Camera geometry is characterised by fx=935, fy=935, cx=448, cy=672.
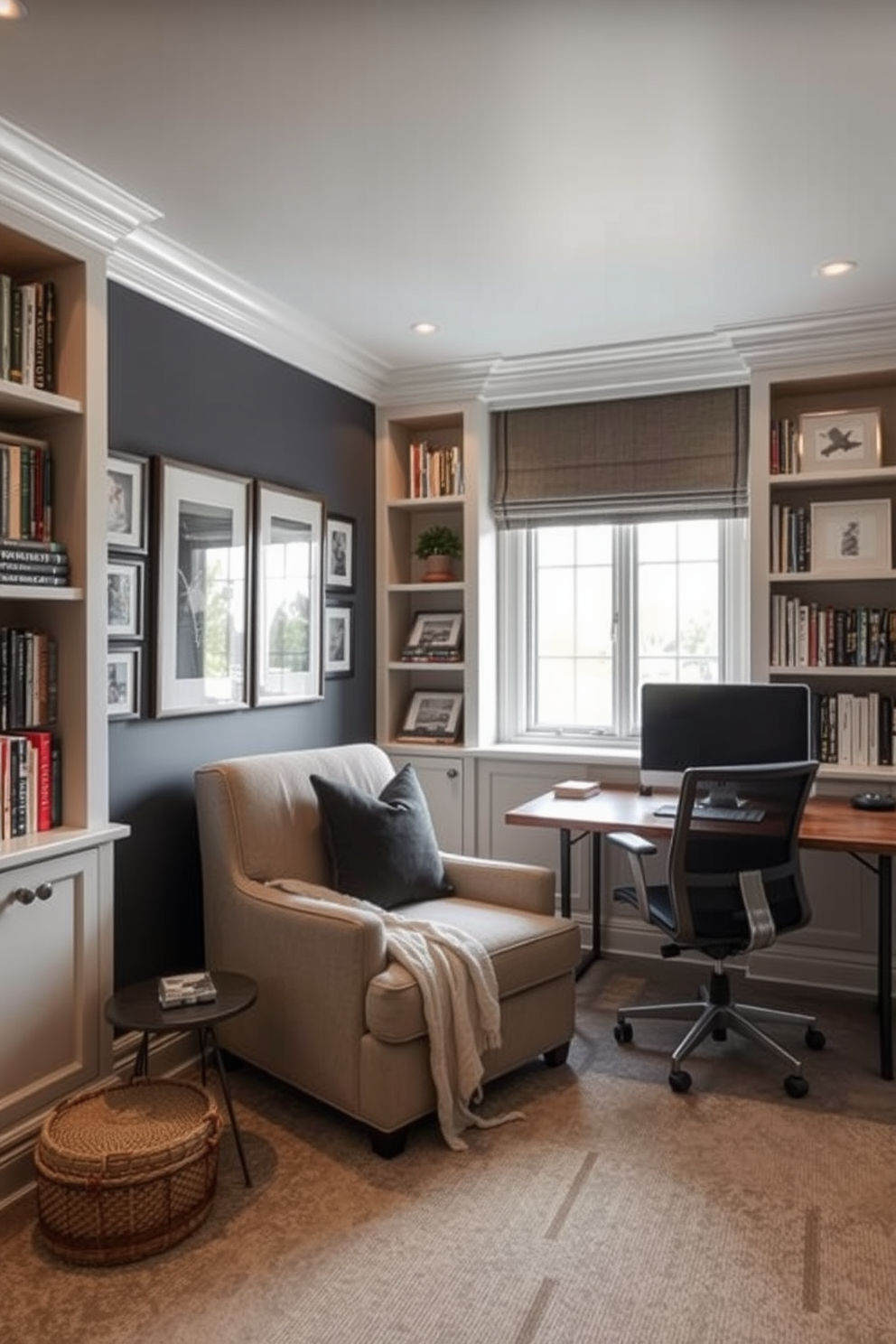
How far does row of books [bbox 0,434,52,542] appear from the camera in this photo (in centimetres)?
240

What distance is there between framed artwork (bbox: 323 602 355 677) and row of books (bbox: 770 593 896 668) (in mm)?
1776

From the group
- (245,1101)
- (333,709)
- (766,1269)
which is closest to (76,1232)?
(245,1101)

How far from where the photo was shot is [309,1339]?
1.80 m

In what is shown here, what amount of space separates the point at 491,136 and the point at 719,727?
6.86 ft

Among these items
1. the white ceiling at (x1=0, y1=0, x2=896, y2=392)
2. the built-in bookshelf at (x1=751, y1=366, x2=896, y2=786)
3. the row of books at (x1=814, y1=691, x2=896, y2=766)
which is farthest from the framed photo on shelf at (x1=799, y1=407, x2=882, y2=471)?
the row of books at (x1=814, y1=691, x2=896, y2=766)

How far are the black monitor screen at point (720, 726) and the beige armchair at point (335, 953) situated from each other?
0.73m

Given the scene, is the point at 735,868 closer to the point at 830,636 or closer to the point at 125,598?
the point at 830,636

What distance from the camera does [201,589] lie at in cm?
315

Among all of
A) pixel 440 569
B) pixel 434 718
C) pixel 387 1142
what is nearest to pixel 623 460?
pixel 440 569

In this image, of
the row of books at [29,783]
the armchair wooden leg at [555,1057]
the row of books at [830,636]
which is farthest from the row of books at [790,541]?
the row of books at [29,783]

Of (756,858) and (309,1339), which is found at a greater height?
(756,858)

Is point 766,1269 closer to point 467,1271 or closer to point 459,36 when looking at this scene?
point 467,1271

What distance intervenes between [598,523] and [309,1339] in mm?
3279

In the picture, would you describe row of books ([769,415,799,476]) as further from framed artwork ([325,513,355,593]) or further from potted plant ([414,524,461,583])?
framed artwork ([325,513,355,593])
